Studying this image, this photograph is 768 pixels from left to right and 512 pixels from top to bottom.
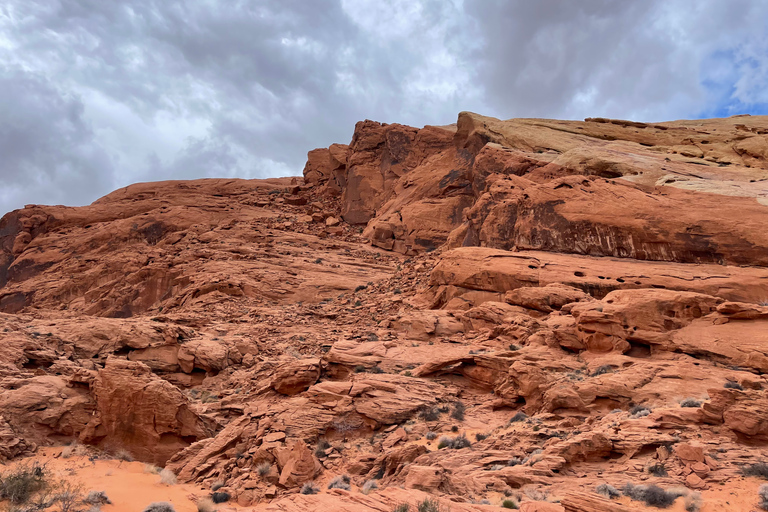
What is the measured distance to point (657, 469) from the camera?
896cm

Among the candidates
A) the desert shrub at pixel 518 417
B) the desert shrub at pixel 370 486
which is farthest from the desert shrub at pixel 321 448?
the desert shrub at pixel 518 417

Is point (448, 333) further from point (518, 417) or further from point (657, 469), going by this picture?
point (657, 469)

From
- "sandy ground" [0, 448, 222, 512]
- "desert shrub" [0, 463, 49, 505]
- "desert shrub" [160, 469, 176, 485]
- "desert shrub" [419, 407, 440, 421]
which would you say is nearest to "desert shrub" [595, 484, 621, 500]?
"desert shrub" [419, 407, 440, 421]

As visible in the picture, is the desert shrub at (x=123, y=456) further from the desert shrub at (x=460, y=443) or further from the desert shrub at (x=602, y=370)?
the desert shrub at (x=602, y=370)

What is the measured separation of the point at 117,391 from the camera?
506 inches

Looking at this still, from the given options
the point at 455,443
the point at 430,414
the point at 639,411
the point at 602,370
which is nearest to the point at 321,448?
the point at 430,414

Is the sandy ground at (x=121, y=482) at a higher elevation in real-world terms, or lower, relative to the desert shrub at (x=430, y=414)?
lower

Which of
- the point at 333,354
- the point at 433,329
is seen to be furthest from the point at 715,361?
the point at 333,354

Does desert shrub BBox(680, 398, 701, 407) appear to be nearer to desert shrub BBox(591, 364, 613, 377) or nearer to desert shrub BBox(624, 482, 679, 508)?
desert shrub BBox(591, 364, 613, 377)

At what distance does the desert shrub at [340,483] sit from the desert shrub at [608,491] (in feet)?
17.7

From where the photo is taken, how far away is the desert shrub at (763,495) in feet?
23.6

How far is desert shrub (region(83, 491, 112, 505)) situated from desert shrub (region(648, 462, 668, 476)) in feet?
35.3

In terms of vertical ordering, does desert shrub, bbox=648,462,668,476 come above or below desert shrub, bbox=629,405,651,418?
below

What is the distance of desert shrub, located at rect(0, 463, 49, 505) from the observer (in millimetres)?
8023
